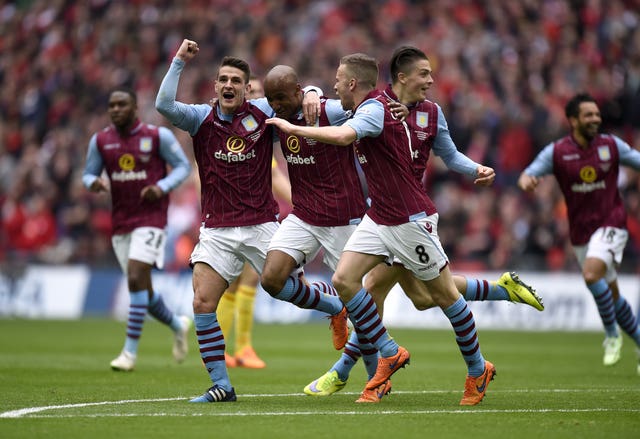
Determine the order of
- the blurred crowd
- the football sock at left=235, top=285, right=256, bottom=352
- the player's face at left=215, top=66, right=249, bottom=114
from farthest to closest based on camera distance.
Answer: the blurred crowd, the football sock at left=235, top=285, right=256, bottom=352, the player's face at left=215, top=66, right=249, bottom=114

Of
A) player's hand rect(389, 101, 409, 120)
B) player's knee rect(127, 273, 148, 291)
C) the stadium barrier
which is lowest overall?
the stadium barrier

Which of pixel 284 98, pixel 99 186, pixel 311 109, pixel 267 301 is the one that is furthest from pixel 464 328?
pixel 267 301

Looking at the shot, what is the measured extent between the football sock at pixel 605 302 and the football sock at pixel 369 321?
4359 millimetres

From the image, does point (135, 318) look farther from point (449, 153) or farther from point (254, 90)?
point (449, 153)

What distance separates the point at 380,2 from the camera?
26609mm

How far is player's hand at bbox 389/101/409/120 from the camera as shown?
873 centimetres

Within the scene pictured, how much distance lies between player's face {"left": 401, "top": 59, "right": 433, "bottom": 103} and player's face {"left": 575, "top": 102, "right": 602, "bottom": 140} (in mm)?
4226

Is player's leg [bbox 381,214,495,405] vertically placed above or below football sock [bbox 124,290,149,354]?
above

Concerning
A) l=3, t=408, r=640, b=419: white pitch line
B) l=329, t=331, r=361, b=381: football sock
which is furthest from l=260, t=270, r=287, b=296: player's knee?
l=3, t=408, r=640, b=419: white pitch line

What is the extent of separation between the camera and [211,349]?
9062 mm

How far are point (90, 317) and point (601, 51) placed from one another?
37.6 ft

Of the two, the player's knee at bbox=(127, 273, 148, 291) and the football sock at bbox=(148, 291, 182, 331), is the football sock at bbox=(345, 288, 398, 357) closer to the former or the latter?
the player's knee at bbox=(127, 273, 148, 291)

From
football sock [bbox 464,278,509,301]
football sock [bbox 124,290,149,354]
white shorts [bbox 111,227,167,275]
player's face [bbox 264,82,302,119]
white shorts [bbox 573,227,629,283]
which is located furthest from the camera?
white shorts [bbox 111,227,167,275]

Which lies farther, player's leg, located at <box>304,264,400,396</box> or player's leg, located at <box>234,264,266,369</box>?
player's leg, located at <box>234,264,266,369</box>
